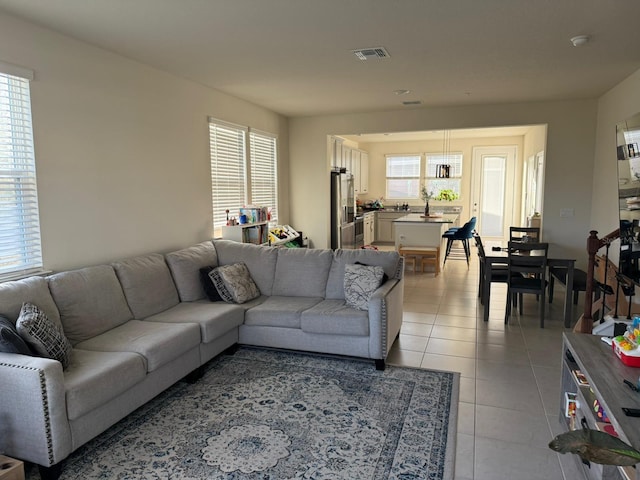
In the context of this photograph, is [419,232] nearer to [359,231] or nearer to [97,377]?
[359,231]

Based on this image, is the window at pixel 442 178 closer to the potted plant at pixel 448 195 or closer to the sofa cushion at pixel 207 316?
the potted plant at pixel 448 195

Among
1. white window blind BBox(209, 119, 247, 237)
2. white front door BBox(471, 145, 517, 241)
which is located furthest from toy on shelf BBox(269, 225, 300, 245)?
white front door BBox(471, 145, 517, 241)

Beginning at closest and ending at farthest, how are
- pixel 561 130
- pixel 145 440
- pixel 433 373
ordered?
pixel 145 440, pixel 433 373, pixel 561 130

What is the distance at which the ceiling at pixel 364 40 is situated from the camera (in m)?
2.83

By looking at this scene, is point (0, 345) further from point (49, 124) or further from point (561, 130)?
point (561, 130)

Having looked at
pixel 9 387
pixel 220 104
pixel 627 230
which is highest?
pixel 220 104

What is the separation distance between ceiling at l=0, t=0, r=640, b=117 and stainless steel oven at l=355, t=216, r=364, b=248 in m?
4.02

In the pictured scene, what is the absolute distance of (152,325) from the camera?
328 cm

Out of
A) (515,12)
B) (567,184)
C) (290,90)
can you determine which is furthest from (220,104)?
(567,184)

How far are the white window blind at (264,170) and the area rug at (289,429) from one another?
324 centimetres

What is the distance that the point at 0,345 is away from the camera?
7.50 ft

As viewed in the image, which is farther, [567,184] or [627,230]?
[567,184]

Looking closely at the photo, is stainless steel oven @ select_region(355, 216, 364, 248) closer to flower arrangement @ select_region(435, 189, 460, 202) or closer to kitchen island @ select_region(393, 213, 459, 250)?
kitchen island @ select_region(393, 213, 459, 250)

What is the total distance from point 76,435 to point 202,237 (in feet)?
9.70
